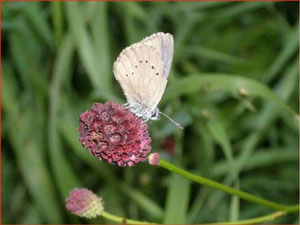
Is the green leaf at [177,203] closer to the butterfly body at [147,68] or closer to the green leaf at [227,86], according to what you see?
the green leaf at [227,86]

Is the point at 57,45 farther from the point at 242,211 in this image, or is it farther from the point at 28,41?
the point at 242,211

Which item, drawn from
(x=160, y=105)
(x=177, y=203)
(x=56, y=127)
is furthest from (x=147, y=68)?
(x=56, y=127)

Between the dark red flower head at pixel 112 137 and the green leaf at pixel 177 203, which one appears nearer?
the dark red flower head at pixel 112 137

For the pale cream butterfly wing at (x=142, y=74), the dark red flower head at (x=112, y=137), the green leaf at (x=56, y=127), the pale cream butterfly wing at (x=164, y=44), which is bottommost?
the dark red flower head at (x=112, y=137)

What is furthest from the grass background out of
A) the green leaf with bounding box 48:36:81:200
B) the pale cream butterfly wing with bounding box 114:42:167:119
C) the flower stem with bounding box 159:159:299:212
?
the pale cream butterfly wing with bounding box 114:42:167:119

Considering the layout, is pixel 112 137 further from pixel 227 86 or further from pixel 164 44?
pixel 227 86

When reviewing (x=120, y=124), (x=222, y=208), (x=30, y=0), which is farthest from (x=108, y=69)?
(x=120, y=124)

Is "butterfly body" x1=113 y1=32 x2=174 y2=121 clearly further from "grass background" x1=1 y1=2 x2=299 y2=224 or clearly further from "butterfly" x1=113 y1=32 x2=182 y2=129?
"grass background" x1=1 y1=2 x2=299 y2=224

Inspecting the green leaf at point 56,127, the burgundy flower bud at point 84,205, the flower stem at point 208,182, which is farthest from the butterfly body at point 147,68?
the green leaf at point 56,127
